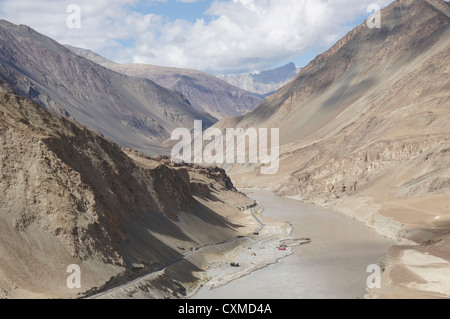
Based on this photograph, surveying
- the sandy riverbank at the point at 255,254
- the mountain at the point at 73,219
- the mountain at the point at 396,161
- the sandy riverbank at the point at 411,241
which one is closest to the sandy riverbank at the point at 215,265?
the sandy riverbank at the point at 255,254

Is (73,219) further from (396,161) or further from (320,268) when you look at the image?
(396,161)

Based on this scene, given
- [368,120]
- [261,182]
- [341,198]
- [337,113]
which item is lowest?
[341,198]

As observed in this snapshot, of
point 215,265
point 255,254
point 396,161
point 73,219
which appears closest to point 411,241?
point 255,254

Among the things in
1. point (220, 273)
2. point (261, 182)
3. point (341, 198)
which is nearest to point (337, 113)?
point (261, 182)

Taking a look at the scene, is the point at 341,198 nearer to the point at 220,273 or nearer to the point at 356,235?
the point at 356,235

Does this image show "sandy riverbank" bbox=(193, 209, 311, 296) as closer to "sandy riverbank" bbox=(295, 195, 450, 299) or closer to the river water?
the river water

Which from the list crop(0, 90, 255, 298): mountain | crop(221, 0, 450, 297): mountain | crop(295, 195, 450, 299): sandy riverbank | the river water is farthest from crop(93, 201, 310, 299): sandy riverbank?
crop(221, 0, 450, 297): mountain

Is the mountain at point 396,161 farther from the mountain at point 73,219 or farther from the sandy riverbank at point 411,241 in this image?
the mountain at point 73,219
